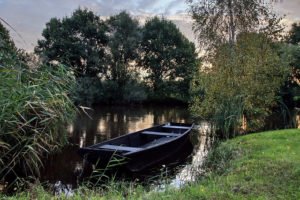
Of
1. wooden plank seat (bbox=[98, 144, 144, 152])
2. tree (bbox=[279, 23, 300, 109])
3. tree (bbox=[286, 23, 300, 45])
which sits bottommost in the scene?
wooden plank seat (bbox=[98, 144, 144, 152])

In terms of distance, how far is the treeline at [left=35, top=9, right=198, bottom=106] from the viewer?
27.9 metres

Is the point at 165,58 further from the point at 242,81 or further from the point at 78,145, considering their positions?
the point at 78,145

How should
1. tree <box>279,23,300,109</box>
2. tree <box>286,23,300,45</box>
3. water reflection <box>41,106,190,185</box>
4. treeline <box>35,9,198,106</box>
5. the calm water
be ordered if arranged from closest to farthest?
the calm water
water reflection <box>41,106,190,185</box>
tree <box>279,23,300,109</box>
tree <box>286,23,300,45</box>
treeline <box>35,9,198,106</box>

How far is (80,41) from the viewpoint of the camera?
2830 centimetres

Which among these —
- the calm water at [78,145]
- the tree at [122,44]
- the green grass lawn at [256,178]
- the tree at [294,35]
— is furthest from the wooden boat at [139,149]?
the tree at [294,35]

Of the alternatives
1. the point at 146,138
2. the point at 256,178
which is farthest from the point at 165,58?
the point at 256,178

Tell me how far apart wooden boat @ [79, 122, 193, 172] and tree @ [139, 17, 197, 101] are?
18297mm

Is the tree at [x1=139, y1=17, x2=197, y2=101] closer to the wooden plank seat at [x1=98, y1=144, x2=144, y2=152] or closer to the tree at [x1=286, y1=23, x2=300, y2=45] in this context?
the tree at [x1=286, y1=23, x2=300, y2=45]

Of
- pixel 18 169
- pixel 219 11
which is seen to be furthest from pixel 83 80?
pixel 18 169

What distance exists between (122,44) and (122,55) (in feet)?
3.43

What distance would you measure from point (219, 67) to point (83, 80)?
15733mm

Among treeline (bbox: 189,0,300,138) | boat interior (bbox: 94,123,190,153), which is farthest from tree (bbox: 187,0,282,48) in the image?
boat interior (bbox: 94,123,190,153)

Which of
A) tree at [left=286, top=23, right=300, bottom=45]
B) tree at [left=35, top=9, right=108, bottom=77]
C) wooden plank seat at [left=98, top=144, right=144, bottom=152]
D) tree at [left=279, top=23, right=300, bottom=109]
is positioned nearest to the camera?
wooden plank seat at [left=98, top=144, right=144, bottom=152]

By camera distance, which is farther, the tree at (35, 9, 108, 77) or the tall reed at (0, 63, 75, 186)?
the tree at (35, 9, 108, 77)
